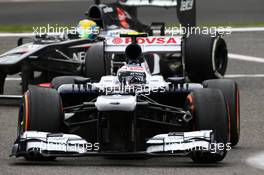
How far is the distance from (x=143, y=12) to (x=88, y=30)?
9.38 metres

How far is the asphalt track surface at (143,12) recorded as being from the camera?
2544 cm

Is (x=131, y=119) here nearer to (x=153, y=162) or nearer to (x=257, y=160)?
(x=153, y=162)

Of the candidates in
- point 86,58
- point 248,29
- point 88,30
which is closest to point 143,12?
point 248,29

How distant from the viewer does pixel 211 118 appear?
10.9 m

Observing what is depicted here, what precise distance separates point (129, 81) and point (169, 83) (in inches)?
17.4

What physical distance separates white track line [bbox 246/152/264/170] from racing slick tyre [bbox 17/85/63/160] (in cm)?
195

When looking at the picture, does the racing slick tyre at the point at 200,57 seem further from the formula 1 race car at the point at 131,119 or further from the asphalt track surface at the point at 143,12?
the asphalt track surface at the point at 143,12

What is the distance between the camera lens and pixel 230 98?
11812mm

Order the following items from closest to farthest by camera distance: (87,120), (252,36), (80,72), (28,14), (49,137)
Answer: (49,137)
(87,120)
(80,72)
(252,36)
(28,14)

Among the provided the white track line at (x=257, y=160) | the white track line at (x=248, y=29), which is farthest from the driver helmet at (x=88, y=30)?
Result: the white track line at (x=257, y=160)

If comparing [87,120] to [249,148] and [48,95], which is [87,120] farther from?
[249,148]

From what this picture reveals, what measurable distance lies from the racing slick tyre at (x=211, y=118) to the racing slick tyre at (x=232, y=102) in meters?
0.60

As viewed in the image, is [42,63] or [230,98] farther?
[42,63]

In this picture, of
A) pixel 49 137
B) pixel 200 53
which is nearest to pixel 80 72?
pixel 200 53
